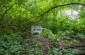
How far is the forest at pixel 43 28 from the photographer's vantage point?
5.57 m

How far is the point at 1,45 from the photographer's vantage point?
227 inches

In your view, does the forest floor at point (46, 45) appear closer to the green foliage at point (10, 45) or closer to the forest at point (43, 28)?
the forest at point (43, 28)

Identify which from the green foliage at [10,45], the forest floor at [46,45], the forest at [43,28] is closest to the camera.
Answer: the green foliage at [10,45]

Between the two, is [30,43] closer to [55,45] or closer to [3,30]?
[55,45]

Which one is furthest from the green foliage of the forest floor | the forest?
the forest floor

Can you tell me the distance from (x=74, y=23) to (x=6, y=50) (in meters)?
4.32

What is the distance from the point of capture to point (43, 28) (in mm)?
8062

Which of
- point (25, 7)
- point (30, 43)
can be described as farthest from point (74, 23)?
point (30, 43)

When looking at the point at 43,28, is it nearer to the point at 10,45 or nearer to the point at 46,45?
the point at 46,45

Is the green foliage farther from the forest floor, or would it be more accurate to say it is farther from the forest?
the forest floor

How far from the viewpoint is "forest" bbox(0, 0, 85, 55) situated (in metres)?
5.57

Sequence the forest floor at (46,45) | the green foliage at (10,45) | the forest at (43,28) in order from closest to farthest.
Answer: the green foliage at (10,45) < the forest at (43,28) < the forest floor at (46,45)

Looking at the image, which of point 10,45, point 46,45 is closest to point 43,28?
point 46,45

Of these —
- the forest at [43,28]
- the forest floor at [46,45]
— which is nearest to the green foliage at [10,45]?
the forest at [43,28]
